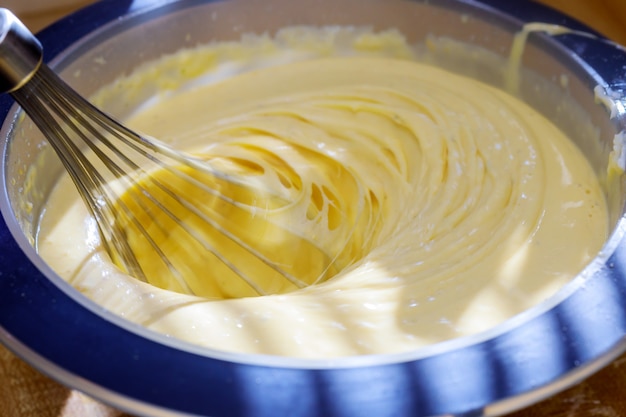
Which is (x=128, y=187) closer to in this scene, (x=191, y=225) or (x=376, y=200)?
(x=191, y=225)

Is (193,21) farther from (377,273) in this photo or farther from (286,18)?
(377,273)

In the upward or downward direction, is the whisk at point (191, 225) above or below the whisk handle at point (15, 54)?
below

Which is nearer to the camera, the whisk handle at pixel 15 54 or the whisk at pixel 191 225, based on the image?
the whisk handle at pixel 15 54

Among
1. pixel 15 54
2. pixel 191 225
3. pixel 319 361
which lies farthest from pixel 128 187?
pixel 319 361

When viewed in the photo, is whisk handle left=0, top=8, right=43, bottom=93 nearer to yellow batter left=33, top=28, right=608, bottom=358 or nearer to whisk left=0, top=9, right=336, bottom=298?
whisk left=0, top=9, right=336, bottom=298

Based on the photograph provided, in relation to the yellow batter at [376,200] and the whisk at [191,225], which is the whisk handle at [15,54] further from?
the yellow batter at [376,200]

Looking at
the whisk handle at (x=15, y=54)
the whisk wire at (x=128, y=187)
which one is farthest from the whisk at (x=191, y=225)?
the whisk handle at (x=15, y=54)
